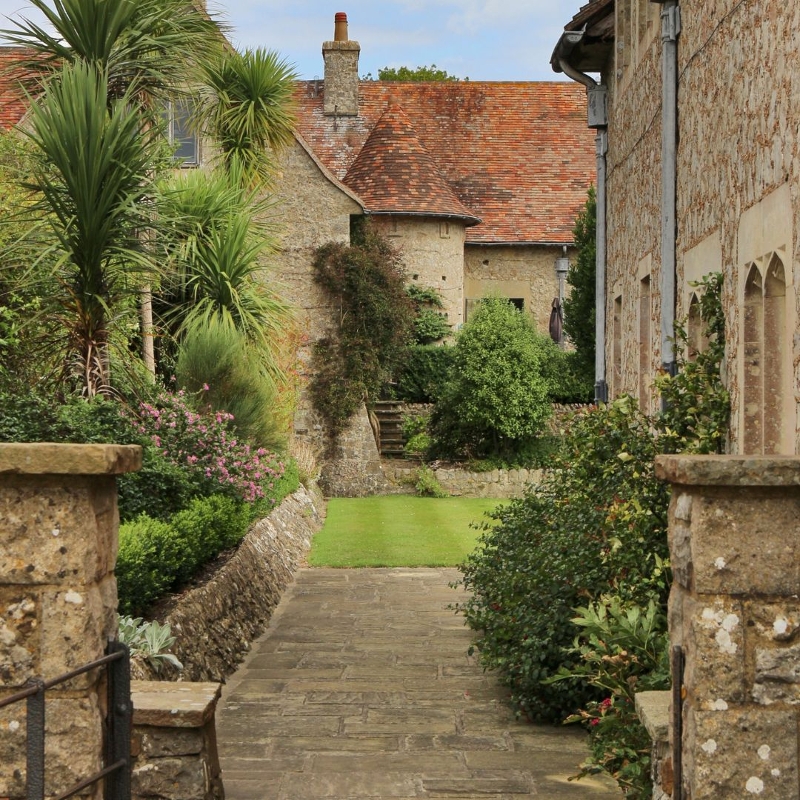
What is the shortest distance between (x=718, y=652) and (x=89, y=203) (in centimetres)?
758

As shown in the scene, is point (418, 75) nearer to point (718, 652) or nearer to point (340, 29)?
point (340, 29)

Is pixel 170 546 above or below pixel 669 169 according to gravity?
below

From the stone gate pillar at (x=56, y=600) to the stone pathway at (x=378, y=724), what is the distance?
170 centimetres

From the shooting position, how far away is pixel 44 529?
357 cm

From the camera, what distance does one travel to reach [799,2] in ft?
19.0

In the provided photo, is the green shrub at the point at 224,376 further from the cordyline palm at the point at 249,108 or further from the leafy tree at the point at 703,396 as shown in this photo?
the leafy tree at the point at 703,396

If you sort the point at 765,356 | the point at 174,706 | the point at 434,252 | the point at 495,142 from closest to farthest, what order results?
1. the point at 174,706
2. the point at 765,356
3. the point at 434,252
4. the point at 495,142

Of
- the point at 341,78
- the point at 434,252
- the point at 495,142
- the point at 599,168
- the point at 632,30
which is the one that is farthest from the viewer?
the point at 495,142

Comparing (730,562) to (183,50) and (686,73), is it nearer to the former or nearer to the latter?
(686,73)

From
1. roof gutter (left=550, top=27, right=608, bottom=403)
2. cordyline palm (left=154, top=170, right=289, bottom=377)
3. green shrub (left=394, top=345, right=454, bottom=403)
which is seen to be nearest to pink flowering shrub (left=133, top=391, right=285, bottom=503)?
A: cordyline palm (left=154, top=170, right=289, bottom=377)

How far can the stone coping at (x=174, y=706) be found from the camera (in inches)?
187

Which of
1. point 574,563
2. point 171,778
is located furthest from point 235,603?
point 171,778

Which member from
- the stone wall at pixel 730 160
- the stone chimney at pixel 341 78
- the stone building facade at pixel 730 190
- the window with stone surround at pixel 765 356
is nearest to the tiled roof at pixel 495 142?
the stone chimney at pixel 341 78

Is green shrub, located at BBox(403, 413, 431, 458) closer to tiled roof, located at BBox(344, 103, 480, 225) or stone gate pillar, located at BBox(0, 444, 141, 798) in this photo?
tiled roof, located at BBox(344, 103, 480, 225)
